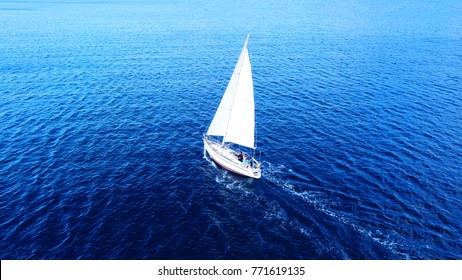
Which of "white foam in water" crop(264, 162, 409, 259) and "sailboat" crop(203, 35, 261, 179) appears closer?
"white foam in water" crop(264, 162, 409, 259)

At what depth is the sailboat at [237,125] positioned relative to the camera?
55.8 metres

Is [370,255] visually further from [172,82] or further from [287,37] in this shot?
[287,37]

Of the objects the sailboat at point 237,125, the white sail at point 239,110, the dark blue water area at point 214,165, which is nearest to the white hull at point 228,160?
the sailboat at point 237,125

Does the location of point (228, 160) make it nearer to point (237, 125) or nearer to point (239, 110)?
point (237, 125)

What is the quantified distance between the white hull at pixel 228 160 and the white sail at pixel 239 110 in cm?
230

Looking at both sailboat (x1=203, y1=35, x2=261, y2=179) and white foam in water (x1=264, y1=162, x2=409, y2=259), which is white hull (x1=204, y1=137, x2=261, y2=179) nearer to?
sailboat (x1=203, y1=35, x2=261, y2=179)

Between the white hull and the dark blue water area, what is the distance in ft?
5.66

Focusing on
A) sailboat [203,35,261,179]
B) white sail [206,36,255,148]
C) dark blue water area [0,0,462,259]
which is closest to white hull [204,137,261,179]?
sailboat [203,35,261,179]

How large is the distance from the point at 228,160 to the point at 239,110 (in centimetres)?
981

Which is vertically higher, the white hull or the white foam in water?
the white hull

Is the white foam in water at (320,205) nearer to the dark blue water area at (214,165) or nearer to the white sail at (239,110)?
the dark blue water area at (214,165)

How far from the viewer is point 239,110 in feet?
193

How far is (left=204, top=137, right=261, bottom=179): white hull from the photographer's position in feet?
185
